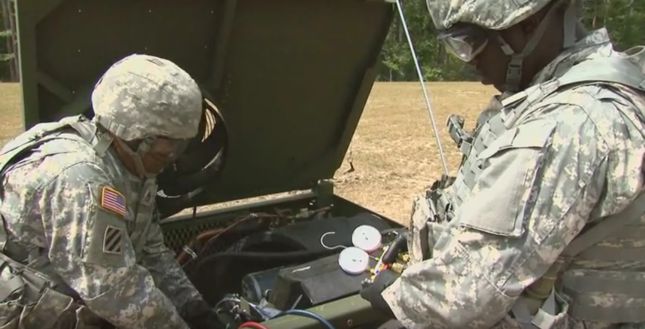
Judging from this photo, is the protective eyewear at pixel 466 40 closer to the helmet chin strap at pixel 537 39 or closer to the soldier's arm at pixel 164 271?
the helmet chin strap at pixel 537 39

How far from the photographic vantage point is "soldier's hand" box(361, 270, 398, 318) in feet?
7.02

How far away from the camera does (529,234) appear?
162 centimetres

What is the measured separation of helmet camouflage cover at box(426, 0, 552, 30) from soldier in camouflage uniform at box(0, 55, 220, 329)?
102 centimetres

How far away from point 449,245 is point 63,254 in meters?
1.25

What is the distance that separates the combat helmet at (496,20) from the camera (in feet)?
5.71

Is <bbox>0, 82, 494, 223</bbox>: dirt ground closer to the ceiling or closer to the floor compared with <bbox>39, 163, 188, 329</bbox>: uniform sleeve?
closer to the floor

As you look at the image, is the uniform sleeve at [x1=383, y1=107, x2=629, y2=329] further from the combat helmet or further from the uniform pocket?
the uniform pocket

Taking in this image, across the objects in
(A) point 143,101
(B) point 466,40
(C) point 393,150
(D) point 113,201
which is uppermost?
(B) point 466,40

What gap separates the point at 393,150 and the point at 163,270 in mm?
6951

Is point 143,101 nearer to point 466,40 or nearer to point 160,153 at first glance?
point 160,153

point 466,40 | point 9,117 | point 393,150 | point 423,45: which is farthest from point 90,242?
point 423,45

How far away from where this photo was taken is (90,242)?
86.7 inches

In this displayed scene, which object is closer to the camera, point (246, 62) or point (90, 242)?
point (90, 242)

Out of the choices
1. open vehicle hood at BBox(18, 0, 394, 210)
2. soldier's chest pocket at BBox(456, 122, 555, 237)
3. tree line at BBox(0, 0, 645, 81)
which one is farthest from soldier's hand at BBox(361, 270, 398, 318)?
tree line at BBox(0, 0, 645, 81)
